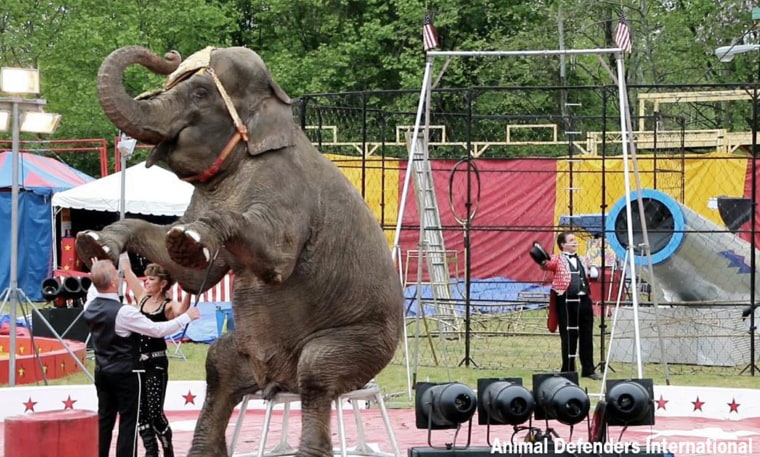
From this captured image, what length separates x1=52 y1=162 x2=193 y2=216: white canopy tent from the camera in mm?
19906

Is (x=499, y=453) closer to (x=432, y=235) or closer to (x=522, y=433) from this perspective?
(x=522, y=433)

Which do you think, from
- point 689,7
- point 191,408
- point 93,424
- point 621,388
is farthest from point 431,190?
point 689,7

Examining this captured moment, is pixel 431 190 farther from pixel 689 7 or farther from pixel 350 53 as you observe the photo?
pixel 689 7

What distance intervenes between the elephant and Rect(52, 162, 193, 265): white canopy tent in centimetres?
1306

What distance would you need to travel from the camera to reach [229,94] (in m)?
6.50

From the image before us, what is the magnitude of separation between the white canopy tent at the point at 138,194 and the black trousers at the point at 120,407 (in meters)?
11.9

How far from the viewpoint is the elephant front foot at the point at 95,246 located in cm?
578

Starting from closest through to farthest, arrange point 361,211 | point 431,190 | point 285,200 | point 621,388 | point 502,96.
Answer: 1. point 285,200
2. point 361,211
3. point 621,388
4. point 431,190
5. point 502,96

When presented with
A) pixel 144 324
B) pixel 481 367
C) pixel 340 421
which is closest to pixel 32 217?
pixel 481 367

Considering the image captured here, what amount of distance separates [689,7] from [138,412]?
2377 cm

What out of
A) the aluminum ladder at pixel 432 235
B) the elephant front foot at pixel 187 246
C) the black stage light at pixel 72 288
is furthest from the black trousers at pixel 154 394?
the black stage light at pixel 72 288

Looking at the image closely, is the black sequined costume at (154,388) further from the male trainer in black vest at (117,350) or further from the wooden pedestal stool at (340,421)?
the wooden pedestal stool at (340,421)

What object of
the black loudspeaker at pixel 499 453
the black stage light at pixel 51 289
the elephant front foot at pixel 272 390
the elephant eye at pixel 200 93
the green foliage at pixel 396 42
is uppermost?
the green foliage at pixel 396 42

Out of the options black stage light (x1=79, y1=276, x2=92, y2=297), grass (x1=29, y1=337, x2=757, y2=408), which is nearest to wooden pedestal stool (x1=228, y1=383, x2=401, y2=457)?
grass (x1=29, y1=337, x2=757, y2=408)
